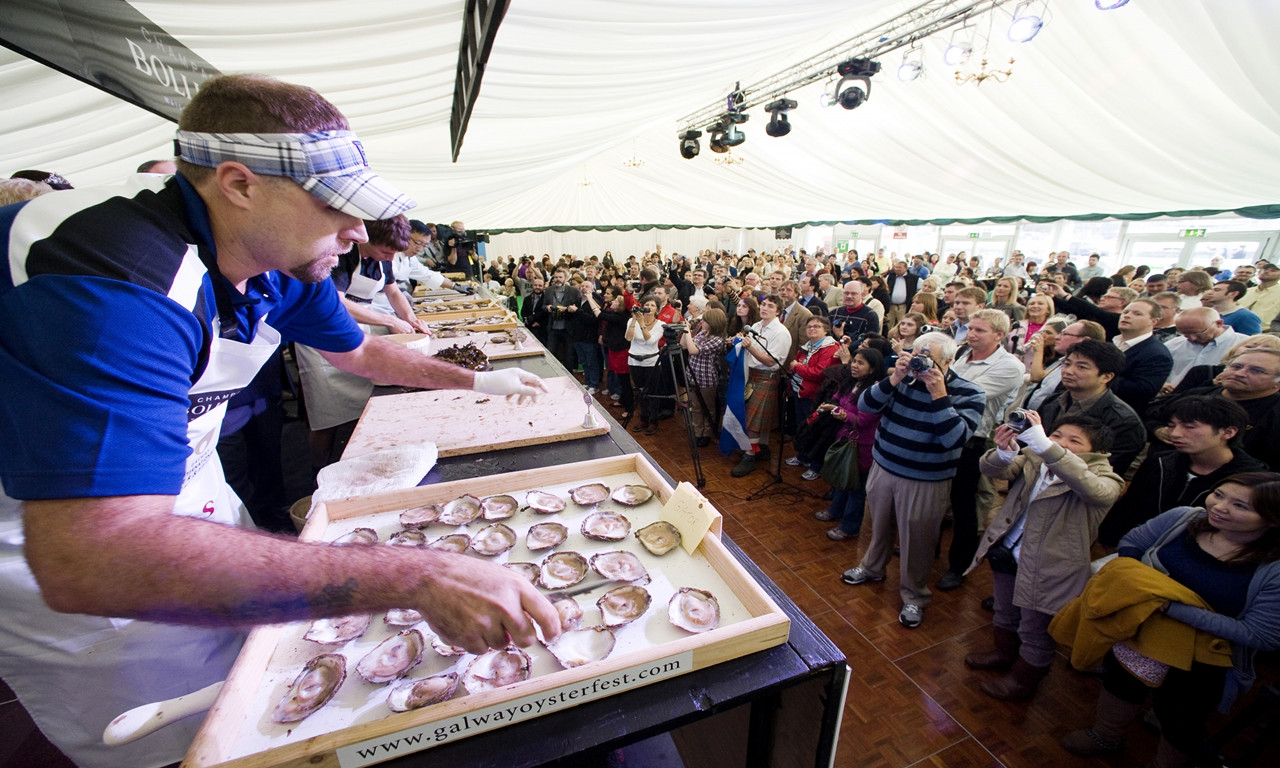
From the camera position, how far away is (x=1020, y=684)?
229 cm

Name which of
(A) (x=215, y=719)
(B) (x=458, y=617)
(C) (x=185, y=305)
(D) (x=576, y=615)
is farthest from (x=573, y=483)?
(C) (x=185, y=305)

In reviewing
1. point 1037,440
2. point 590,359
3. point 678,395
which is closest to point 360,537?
point 1037,440

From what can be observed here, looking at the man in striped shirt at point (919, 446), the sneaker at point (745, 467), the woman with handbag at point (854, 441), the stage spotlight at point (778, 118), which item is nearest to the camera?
the man in striped shirt at point (919, 446)

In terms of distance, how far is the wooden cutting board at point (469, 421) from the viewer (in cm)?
199

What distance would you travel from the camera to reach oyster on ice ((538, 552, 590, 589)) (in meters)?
1.22

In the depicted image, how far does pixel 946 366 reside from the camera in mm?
2803

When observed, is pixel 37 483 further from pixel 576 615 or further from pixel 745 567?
pixel 745 567

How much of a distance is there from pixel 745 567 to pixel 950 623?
232 cm

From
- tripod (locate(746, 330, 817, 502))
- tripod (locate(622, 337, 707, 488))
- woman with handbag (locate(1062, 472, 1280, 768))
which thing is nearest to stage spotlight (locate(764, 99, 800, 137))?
tripod (locate(622, 337, 707, 488))

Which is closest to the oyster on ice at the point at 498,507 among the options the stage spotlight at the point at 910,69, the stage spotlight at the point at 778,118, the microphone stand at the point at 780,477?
the microphone stand at the point at 780,477

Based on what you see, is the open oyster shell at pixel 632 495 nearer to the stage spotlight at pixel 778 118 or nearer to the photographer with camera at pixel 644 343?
the photographer with camera at pixel 644 343

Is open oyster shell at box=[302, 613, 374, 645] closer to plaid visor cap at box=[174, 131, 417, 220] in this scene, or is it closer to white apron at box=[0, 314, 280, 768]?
white apron at box=[0, 314, 280, 768]

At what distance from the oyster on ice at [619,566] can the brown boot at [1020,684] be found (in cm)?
221

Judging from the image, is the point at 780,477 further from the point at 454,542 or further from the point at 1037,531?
the point at 454,542
